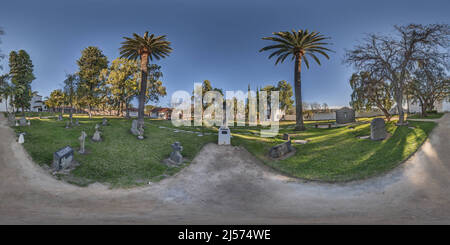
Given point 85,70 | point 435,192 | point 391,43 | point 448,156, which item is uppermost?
point 85,70

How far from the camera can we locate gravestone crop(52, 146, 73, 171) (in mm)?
9484

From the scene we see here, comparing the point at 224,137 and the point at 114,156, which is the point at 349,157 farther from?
the point at 114,156

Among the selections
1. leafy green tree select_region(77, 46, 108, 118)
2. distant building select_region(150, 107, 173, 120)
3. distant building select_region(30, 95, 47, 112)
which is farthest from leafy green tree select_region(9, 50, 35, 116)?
distant building select_region(30, 95, 47, 112)

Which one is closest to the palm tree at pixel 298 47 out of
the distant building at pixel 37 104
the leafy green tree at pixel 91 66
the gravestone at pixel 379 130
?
the gravestone at pixel 379 130

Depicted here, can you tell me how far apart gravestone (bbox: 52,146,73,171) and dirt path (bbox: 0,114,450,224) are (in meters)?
0.63

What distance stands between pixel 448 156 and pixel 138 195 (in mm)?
16685

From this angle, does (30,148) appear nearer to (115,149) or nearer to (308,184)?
(115,149)

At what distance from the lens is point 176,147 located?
12680 mm

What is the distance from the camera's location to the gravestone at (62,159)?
9.48 metres

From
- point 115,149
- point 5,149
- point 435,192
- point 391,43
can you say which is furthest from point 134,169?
point 391,43

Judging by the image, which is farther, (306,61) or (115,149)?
(306,61)

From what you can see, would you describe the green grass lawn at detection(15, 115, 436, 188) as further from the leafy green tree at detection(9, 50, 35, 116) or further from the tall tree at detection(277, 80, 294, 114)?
the tall tree at detection(277, 80, 294, 114)

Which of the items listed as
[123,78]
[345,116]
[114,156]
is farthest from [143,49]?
[345,116]

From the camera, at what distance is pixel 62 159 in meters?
9.62
